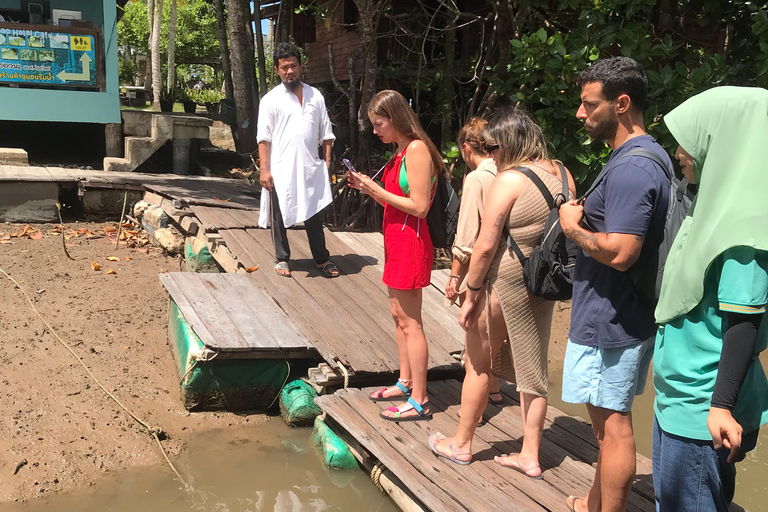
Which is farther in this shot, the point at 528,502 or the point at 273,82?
the point at 273,82

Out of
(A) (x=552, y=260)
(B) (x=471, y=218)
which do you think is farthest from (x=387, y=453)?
(A) (x=552, y=260)

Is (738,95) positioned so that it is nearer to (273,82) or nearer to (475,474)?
(475,474)

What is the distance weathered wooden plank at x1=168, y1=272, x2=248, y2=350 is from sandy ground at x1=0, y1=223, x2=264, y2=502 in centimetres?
57

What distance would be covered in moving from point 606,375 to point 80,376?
3.91 metres

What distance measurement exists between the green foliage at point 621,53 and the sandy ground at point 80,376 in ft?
11.9

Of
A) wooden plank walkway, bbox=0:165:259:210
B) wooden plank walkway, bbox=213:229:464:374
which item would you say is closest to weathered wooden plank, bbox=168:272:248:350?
wooden plank walkway, bbox=213:229:464:374

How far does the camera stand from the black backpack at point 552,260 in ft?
9.41

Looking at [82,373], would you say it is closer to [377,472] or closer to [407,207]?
[377,472]

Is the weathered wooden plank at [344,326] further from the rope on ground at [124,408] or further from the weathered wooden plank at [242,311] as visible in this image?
the rope on ground at [124,408]

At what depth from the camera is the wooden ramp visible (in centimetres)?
318

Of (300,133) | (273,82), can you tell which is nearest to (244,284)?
(300,133)

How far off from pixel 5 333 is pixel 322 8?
6.43m

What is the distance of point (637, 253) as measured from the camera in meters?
2.34

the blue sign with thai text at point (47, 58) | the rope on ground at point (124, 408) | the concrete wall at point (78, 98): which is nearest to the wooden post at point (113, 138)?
the concrete wall at point (78, 98)
